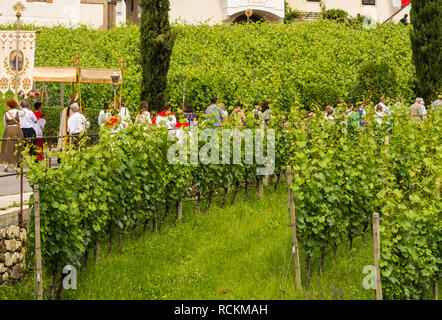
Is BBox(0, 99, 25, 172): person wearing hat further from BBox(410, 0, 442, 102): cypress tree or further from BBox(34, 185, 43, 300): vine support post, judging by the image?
BBox(410, 0, 442, 102): cypress tree

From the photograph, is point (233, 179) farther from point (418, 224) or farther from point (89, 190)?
point (418, 224)

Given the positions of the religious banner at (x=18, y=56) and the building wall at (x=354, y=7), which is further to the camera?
the building wall at (x=354, y=7)

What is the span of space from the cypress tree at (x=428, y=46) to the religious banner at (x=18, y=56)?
1169cm

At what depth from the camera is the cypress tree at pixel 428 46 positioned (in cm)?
2152

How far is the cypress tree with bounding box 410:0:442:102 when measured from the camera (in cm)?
2152

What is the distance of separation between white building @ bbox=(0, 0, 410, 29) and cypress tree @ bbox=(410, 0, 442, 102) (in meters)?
12.4

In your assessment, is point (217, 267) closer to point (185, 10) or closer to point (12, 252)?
point (12, 252)

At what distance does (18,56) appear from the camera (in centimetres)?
1706

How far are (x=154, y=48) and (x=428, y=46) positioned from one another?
8472 millimetres

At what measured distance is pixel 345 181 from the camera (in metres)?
9.85

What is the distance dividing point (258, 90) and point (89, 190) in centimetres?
1433

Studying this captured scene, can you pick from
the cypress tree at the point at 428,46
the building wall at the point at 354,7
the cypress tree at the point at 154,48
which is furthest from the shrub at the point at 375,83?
the building wall at the point at 354,7

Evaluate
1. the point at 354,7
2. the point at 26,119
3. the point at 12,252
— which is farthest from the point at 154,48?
the point at 354,7

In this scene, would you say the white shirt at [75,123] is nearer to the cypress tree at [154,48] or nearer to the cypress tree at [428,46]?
the cypress tree at [154,48]
